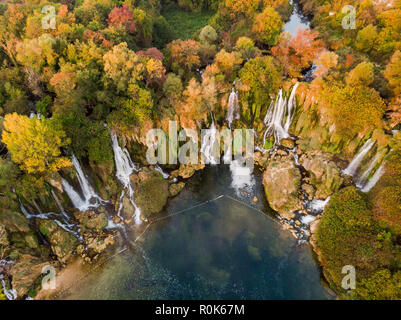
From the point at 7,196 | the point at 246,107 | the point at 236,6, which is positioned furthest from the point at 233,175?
the point at 236,6

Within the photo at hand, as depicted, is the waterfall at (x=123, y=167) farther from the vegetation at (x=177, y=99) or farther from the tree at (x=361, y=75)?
the tree at (x=361, y=75)

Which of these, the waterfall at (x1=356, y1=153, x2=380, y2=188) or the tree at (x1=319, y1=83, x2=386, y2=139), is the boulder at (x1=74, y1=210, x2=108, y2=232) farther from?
the tree at (x1=319, y1=83, x2=386, y2=139)

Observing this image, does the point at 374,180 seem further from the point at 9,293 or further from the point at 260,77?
the point at 9,293

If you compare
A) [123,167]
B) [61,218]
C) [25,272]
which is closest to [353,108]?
[123,167]

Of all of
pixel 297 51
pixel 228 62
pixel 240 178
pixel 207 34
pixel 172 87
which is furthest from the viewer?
pixel 207 34

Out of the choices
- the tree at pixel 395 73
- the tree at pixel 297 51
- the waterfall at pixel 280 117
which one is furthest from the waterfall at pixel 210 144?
the tree at pixel 395 73
